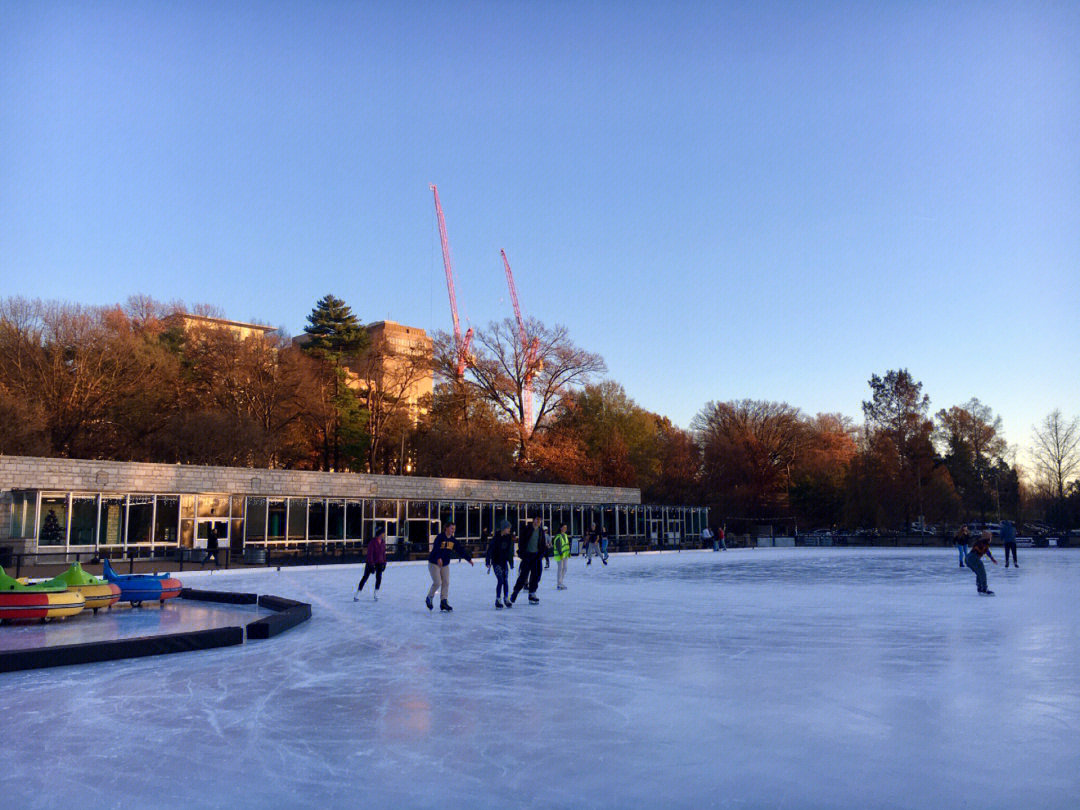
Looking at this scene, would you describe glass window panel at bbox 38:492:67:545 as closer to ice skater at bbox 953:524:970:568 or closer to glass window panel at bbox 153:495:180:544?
glass window panel at bbox 153:495:180:544

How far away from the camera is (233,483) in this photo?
36406 mm

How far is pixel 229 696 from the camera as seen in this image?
298 inches

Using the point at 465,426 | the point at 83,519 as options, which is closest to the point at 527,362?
the point at 465,426

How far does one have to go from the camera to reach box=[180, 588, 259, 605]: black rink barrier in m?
16.2

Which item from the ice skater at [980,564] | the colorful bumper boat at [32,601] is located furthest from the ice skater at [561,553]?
the colorful bumper boat at [32,601]

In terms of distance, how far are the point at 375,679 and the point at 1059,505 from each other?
208 feet

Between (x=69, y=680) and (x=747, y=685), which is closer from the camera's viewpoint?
(x=747, y=685)

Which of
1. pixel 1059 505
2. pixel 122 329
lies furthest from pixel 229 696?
pixel 1059 505

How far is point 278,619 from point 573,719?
661cm

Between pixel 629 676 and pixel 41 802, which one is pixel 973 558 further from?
pixel 41 802

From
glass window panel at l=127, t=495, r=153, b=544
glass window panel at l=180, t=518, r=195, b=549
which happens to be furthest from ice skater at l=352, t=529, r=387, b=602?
glass window panel at l=180, t=518, r=195, b=549

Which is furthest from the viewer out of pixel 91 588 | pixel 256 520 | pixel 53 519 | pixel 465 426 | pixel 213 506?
pixel 465 426

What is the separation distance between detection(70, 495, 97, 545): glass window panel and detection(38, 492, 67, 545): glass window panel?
31 centimetres

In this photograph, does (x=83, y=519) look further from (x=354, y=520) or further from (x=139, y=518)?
(x=354, y=520)
